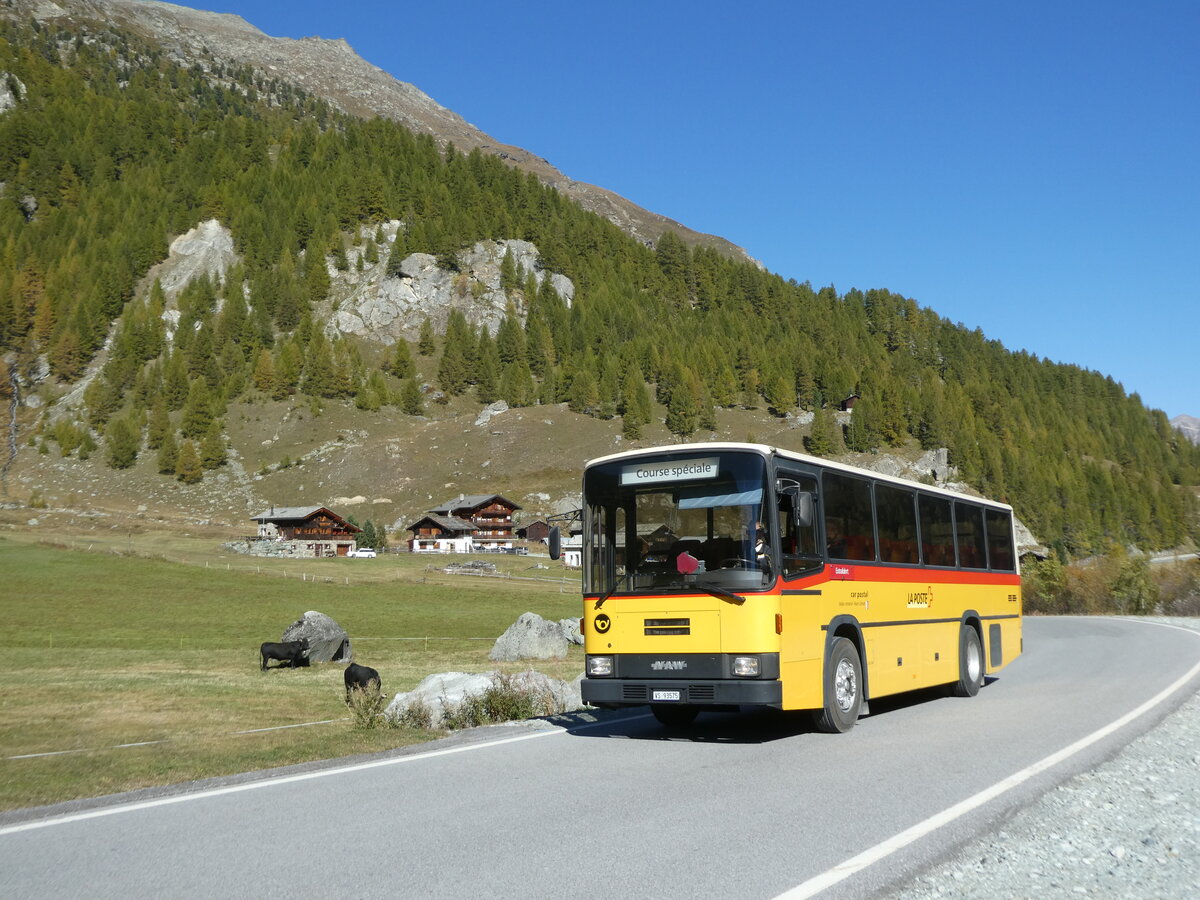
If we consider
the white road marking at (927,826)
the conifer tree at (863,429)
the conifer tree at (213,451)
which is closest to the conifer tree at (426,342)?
the conifer tree at (213,451)

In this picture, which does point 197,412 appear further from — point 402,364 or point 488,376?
point 488,376

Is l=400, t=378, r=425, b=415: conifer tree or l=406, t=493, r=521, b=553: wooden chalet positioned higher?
l=400, t=378, r=425, b=415: conifer tree

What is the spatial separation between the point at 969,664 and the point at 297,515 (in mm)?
114068

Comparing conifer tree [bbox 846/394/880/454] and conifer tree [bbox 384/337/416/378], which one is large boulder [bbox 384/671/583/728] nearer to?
conifer tree [bbox 846/394/880/454]

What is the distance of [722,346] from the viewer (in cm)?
19212

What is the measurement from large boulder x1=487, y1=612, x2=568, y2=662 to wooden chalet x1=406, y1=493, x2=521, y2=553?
320 feet

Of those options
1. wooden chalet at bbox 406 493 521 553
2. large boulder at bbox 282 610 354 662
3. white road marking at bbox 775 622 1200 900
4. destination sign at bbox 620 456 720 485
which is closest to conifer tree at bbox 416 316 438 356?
wooden chalet at bbox 406 493 521 553

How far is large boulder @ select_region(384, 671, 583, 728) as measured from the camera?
13.6 meters

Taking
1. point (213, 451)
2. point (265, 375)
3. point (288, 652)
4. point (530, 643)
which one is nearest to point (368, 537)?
point (213, 451)

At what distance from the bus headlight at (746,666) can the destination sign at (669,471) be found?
2.19 meters

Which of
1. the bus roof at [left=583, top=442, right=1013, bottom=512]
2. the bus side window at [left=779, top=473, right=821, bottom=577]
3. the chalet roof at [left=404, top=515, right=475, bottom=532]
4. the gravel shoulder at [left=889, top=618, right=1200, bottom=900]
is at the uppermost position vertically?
the chalet roof at [left=404, top=515, right=475, bottom=532]

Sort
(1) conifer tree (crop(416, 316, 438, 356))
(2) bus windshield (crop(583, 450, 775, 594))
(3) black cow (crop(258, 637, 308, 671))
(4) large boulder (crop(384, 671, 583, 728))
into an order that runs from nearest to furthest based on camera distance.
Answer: (2) bus windshield (crop(583, 450, 775, 594)), (4) large boulder (crop(384, 671, 583, 728)), (3) black cow (crop(258, 637, 308, 671)), (1) conifer tree (crop(416, 316, 438, 356))

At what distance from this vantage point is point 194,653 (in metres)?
32.0

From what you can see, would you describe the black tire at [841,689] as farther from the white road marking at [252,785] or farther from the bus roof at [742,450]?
the white road marking at [252,785]
